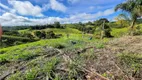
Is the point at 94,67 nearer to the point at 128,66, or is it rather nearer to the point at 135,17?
the point at 128,66

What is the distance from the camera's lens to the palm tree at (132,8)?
15.5m

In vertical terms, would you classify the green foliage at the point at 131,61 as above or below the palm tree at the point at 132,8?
below

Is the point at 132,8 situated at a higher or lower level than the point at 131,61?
higher

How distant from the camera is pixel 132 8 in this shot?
658 inches

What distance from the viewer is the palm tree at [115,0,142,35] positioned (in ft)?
50.8

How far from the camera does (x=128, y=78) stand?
3.61 meters

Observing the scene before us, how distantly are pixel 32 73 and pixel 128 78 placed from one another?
1959 millimetres

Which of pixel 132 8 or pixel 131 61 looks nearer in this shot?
pixel 131 61

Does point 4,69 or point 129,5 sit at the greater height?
point 129,5

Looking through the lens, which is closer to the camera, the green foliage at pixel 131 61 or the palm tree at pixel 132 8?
the green foliage at pixel 131 61

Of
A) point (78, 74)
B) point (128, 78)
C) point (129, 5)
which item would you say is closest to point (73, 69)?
point (78, 74)

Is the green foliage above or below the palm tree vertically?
below

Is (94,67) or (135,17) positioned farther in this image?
(135,17)

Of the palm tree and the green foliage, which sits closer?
the green foliage
